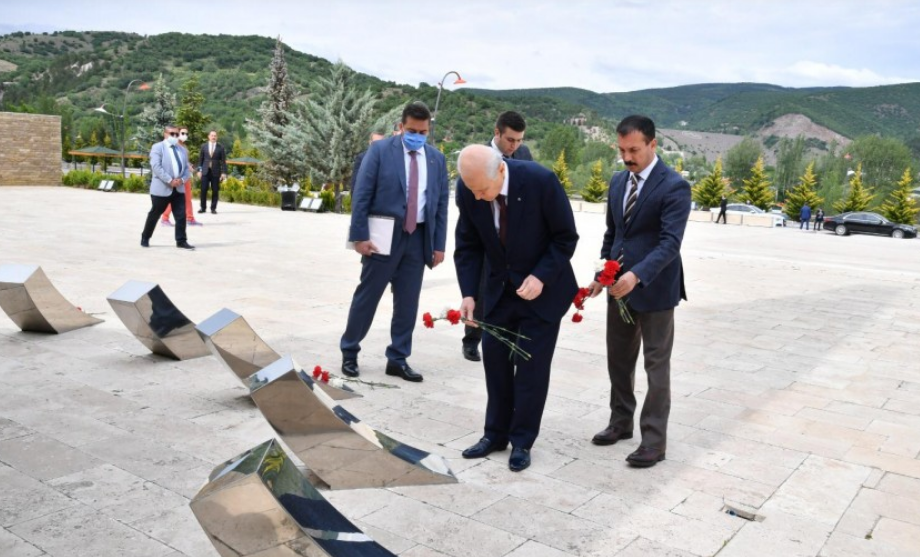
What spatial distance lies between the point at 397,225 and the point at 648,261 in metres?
2.24

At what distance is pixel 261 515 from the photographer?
251 cm

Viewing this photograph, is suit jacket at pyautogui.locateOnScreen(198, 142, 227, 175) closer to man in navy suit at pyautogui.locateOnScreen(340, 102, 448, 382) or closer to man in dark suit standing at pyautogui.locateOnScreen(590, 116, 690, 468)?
man in navy suit at pyautogui.locateOnScreen(340, 102, 448, 382)

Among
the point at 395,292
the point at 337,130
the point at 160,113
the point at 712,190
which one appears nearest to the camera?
the point at 395,292

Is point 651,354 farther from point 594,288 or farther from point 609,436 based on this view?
point 609,436

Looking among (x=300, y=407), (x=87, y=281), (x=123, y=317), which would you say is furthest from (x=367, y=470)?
(x=87, y=281)

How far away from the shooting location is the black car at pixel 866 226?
126ft

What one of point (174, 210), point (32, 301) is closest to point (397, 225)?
point (32, 301)

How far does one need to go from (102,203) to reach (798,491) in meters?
22.1

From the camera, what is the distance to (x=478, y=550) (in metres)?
3.19

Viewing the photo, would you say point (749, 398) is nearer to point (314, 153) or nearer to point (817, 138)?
point (314, 153)

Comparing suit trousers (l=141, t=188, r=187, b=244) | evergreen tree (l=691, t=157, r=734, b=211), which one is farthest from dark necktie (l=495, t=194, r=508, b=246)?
evergreen tree (l=691, t=157, r=734, b=211)

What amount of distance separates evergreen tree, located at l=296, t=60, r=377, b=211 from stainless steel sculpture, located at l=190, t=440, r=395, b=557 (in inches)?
1072

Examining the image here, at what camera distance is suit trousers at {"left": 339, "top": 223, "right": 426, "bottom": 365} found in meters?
5.83

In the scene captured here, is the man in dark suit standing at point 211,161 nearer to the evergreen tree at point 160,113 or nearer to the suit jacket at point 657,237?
the suit jacket at point 657,237
